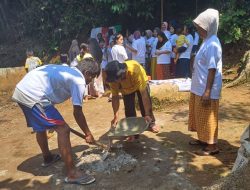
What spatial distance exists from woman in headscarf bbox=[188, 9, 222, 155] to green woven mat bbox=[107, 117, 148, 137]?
788mm

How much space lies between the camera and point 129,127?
557 centimetres

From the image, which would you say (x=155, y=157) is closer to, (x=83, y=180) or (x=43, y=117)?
(x=83, y=180)

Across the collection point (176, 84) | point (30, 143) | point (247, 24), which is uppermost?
point (247, 24)

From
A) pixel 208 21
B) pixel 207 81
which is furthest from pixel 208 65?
pixel 208 21

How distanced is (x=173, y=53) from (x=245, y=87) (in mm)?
2194

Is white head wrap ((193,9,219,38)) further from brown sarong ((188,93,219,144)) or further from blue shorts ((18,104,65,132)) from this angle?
blue shorts ((18,104,65,132))

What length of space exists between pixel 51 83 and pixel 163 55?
550 centimetres

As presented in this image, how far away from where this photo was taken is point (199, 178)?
14.9 ft

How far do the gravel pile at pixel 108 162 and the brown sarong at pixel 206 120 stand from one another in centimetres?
100

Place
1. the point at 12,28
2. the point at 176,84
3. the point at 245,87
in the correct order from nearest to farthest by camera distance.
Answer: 1. the point at 176,84
2. the point at 245,87
3. the point at 12,28

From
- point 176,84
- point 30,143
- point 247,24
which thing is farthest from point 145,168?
point 247,24

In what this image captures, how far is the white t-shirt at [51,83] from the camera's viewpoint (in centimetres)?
467

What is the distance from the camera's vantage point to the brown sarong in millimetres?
5043

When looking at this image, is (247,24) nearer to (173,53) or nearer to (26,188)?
(173,53)
